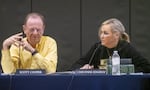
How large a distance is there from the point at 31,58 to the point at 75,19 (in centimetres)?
260

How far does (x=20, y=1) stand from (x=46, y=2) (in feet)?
1.28

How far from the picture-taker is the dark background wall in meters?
6.02

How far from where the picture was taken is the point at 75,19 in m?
6.07

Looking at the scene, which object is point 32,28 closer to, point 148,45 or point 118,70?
point 118,70

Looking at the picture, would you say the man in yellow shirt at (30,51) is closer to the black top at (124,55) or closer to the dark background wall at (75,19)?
the black top at (124,55)
